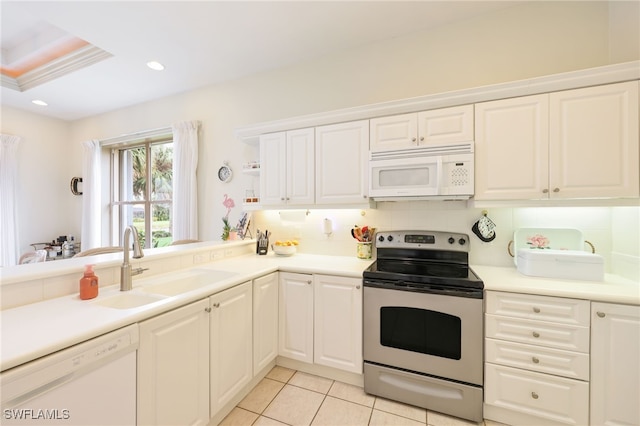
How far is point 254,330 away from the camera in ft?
6.33

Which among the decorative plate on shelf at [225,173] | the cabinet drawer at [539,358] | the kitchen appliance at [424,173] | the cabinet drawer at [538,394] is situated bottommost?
the cabinet drawer at [538,394]

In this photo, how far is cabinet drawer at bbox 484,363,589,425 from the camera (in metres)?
1.51

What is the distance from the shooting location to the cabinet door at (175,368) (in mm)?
1199

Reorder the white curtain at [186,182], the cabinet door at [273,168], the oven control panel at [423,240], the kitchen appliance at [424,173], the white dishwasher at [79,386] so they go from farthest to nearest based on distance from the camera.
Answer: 1. the white curtain at [186,182]
2. the cabinet door at [273,168]
3. the oven control panel at [423,240]
4. the kitchen appliance at [424,173]
5. the white dishwasher at [79,386]

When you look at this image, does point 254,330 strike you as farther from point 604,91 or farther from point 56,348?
point 604,91

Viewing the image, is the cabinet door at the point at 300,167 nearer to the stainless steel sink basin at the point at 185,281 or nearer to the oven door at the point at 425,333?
the stainless steel sink basin at the point at 185,281

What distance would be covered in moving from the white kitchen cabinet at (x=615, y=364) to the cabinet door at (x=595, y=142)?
71 cm

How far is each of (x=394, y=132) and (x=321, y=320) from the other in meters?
1.62

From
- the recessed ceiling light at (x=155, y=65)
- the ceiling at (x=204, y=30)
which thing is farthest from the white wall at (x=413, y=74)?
the recessed ceiling light at (x=155, y=65)

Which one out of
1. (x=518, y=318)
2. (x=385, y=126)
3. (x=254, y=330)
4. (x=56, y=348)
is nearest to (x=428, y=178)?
(x=385, y=126)

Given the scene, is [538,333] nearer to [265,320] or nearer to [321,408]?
[321,408]

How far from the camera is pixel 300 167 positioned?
7.95ft

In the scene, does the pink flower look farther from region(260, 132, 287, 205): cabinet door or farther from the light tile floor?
region(260, 132, 287, 205): cabinet door

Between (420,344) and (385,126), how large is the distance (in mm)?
1659
